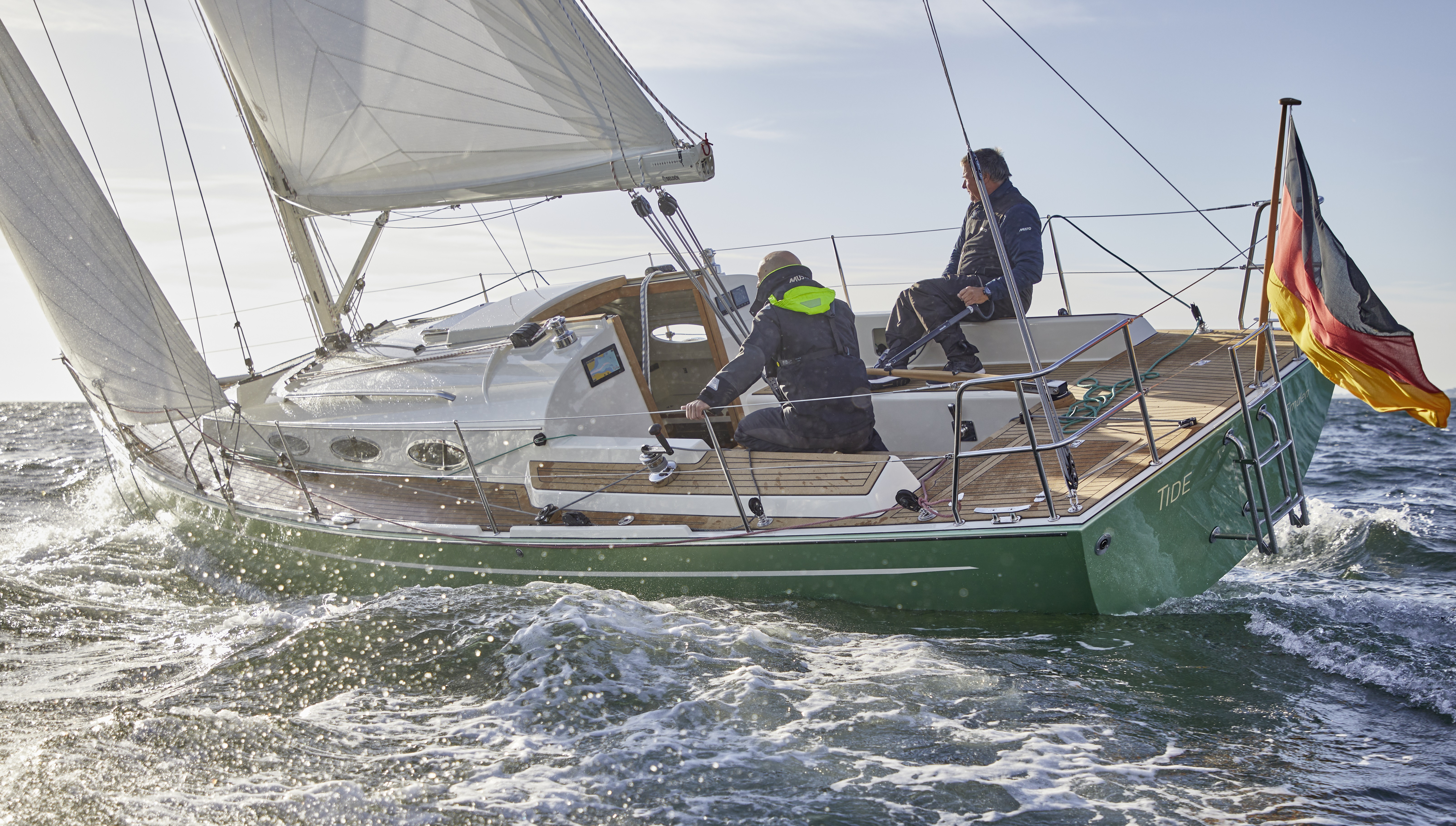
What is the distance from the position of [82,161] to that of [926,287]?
19.1ft

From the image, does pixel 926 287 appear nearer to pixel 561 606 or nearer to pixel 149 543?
pixel 561 606

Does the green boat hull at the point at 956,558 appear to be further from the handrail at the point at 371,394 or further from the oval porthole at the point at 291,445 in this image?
the oval porthole at the point at 291,445

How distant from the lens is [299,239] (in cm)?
771

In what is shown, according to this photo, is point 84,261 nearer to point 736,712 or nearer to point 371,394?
point 371,394

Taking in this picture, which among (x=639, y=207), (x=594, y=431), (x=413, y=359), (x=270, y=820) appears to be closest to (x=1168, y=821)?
(x=270, y=820)

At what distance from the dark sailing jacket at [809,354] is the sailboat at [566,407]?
26 centimetres

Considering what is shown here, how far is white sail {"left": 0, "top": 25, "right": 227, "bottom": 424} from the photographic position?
21.2ft

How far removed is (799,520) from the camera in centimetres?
441

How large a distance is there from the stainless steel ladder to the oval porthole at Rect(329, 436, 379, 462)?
4884 millimetres

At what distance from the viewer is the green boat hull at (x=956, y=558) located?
384 cm

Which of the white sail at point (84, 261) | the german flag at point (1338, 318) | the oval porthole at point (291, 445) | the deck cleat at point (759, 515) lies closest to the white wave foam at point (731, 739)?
the deck cleat at point (759, 515)

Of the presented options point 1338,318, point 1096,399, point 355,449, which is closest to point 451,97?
point 355,449

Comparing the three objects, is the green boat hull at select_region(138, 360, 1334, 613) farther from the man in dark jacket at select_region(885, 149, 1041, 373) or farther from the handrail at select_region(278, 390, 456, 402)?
the man in dark jacket at select_region(885, 149, 1041, 373)

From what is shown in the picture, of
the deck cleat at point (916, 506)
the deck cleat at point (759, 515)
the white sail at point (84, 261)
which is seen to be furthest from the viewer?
the white sail at point (84, 261)
